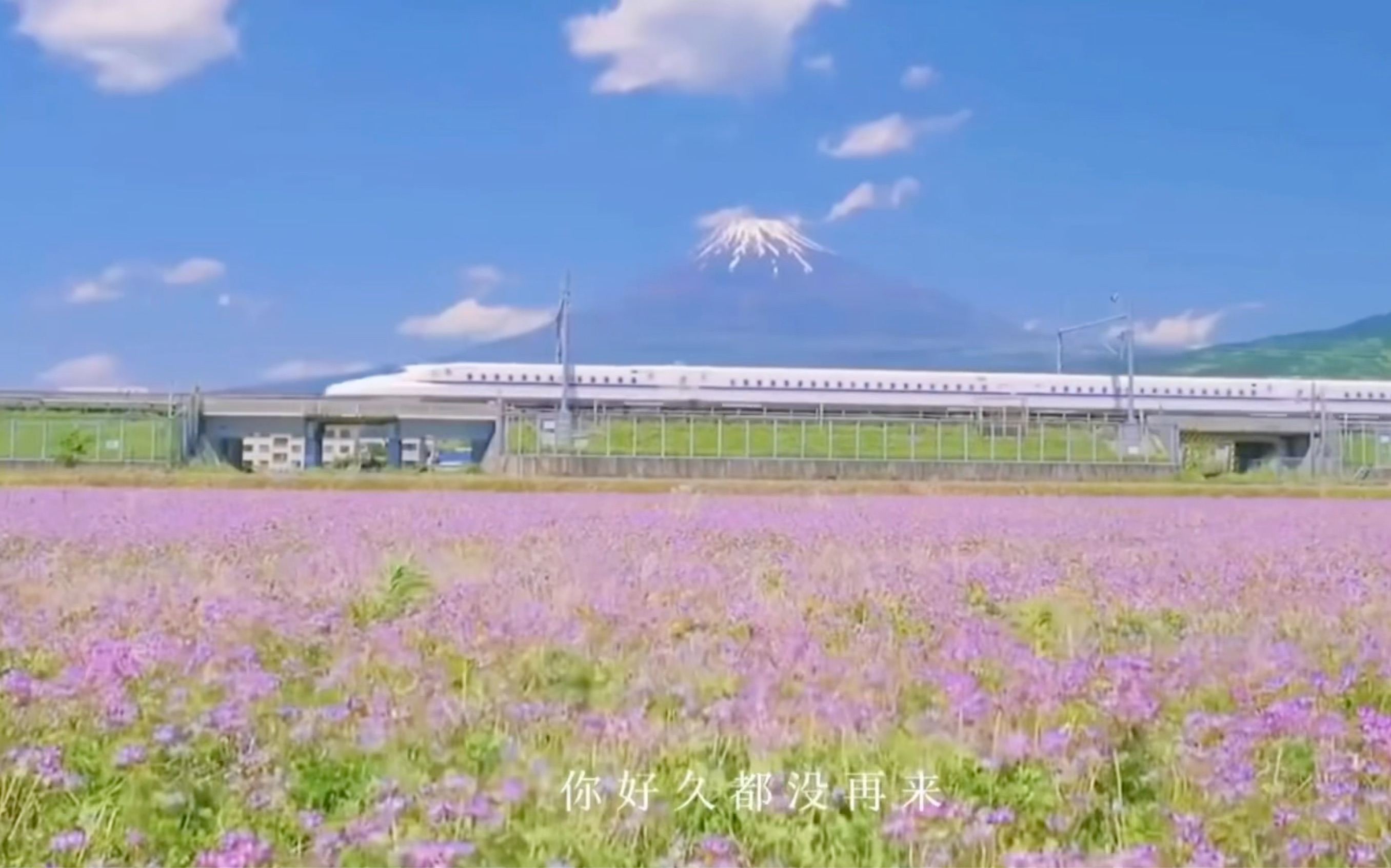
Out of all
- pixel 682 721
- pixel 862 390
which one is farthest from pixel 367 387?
pixel 682 721

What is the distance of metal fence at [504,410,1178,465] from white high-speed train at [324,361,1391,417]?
35.5 metres

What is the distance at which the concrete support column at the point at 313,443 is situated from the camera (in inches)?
2354

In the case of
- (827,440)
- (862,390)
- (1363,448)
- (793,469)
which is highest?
(862,390)

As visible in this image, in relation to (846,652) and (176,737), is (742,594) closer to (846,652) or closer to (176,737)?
(846,652)

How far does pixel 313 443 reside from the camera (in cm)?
6162

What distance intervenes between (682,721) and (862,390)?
93.3m

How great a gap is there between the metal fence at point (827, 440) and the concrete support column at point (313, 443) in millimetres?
13404
